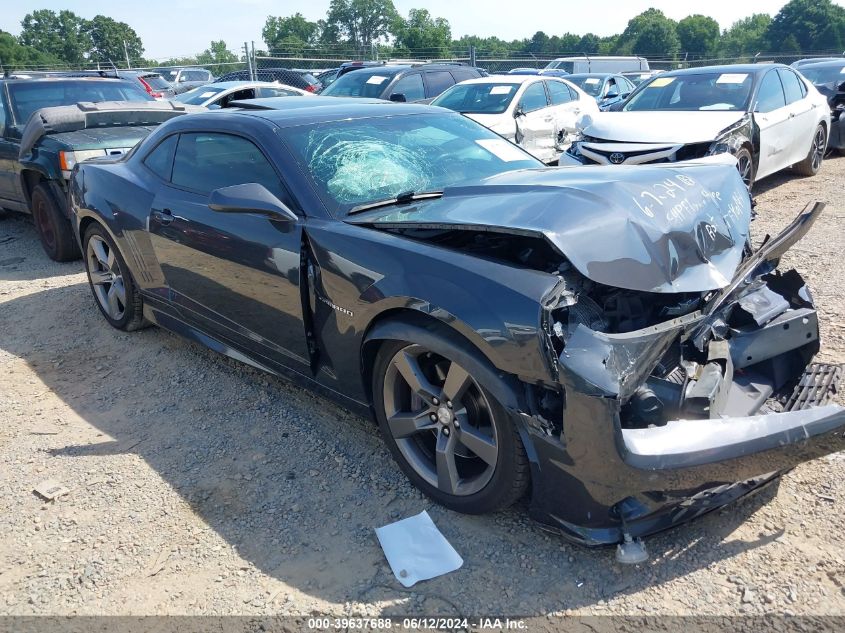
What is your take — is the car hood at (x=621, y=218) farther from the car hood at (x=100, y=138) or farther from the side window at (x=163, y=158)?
the car hood at (x=100, y=138)

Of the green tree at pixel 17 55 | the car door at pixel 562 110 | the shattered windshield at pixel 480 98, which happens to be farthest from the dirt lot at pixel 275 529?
the green tree at pixel 17 55

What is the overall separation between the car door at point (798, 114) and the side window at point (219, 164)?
7247 millimetres

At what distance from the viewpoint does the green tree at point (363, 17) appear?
3127 inches

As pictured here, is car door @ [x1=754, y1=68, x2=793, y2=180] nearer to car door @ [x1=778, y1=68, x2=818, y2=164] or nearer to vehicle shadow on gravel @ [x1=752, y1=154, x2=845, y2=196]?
car door @ [x1=778, y1=68, x2=818, y2=164]

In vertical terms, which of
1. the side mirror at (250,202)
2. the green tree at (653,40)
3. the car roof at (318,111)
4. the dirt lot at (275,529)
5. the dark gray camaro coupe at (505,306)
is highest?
the green tree at (653,40)

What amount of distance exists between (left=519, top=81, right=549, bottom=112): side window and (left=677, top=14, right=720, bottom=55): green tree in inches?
3115

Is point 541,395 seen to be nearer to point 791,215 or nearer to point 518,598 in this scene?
point 518,598

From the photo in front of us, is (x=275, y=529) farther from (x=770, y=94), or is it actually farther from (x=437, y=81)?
(x=437, y=81)

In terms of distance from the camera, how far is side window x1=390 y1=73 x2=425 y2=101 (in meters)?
11.0

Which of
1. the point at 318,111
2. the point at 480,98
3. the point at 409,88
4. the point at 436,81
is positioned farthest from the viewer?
the point at 436,81

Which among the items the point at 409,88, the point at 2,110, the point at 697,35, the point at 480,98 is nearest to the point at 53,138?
the point at 2,110

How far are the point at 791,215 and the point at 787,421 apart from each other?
5.88 metres

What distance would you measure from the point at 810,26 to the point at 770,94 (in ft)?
238

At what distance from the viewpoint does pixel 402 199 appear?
315 centimetres
